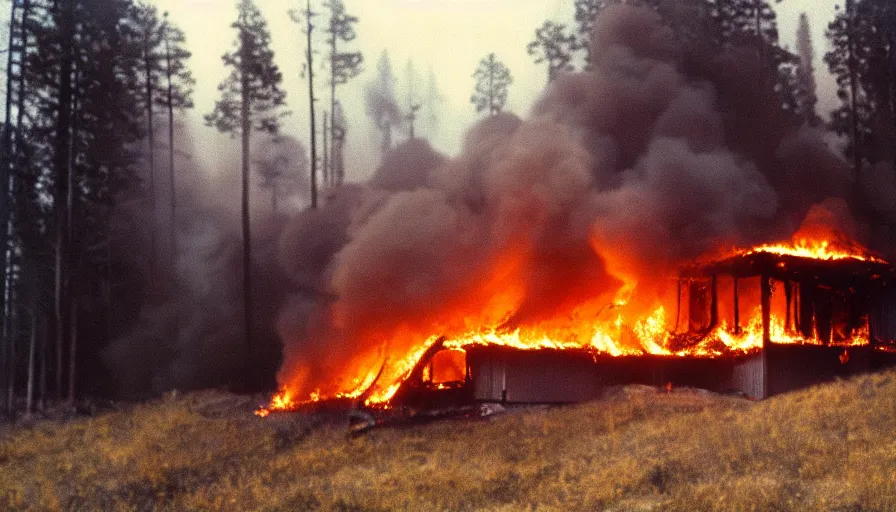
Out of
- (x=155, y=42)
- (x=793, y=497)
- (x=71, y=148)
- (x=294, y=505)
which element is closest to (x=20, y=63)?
(x=71, y=148)

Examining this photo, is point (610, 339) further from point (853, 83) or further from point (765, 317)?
point (853, 83)

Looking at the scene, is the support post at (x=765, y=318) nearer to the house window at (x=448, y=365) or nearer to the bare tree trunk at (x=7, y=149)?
the house window at (x=448, y=365)

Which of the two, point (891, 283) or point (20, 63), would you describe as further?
point (20, 63)

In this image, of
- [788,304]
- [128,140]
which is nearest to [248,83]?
[128,140]

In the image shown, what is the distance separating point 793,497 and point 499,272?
1961 centimetres

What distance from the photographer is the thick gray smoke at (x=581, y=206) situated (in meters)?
30.6

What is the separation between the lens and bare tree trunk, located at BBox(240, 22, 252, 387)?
120 ft

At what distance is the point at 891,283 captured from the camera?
29.1m

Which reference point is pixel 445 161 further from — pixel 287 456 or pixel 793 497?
pixel 793 497

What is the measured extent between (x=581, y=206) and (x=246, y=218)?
1491 cm

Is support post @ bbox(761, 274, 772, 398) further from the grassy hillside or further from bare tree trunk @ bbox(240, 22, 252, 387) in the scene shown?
bare tree trunk @ bbox(240, 22, 252, 387)

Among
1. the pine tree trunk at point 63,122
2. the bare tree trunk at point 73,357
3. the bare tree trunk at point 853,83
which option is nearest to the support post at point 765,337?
the bare tree trunk at point 853,83

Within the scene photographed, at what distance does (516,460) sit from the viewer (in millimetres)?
18406

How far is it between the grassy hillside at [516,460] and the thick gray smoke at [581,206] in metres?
6.61
